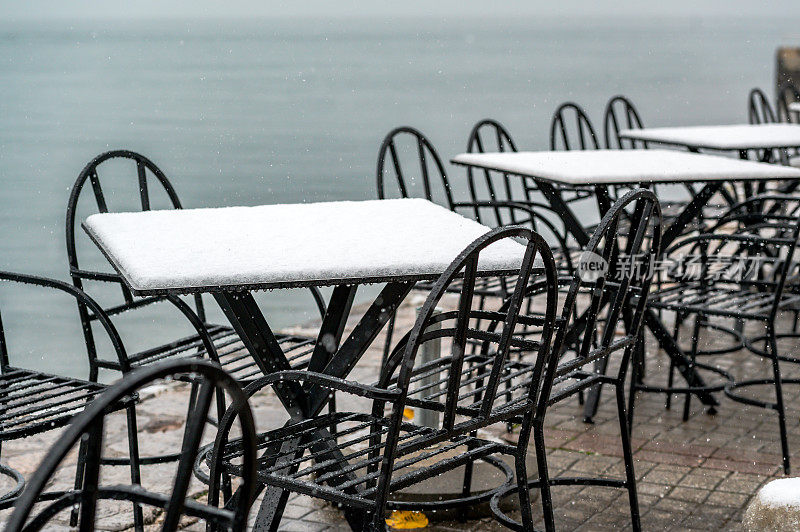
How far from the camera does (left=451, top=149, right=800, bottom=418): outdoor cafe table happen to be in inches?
160

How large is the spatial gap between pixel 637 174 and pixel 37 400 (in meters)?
2.25

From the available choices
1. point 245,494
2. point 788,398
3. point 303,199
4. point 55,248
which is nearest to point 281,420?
point 788,398

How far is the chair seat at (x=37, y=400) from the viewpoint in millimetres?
2605

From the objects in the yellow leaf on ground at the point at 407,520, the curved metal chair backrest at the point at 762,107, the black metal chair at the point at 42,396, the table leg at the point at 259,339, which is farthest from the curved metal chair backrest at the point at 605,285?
the curved metal chair backrest at the point at 762,107

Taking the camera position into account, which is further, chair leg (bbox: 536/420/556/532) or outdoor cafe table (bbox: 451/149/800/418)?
outdoor cafe table (bbox: 451/149/800/418)

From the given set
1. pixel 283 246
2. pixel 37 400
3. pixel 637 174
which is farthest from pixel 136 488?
pixel 637 174

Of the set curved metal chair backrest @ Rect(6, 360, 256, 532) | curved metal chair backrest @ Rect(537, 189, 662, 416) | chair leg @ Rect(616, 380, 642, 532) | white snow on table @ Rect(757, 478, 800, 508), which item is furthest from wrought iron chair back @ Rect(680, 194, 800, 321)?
curved metal chair backrest @ Rect(6, 360, 256, 532)

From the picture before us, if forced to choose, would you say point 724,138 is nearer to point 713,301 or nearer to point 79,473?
point 713,301

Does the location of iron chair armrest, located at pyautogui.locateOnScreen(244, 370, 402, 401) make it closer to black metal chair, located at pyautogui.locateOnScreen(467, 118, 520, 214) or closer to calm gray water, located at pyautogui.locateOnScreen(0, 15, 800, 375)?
black metal chair, located at pyautogui.locateOnScreen(467, 118, 520, 214)

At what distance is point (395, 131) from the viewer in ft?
15.6

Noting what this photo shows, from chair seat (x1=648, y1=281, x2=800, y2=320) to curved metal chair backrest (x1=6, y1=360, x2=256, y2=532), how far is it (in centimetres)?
269

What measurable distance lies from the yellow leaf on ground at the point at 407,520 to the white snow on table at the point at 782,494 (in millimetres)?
1003

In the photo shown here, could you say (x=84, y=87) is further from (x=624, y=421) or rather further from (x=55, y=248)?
(x=624, y=421)

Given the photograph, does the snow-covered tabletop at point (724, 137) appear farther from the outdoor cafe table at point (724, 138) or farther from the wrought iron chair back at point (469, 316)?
the wrought iron chair back at point (469, 316)
